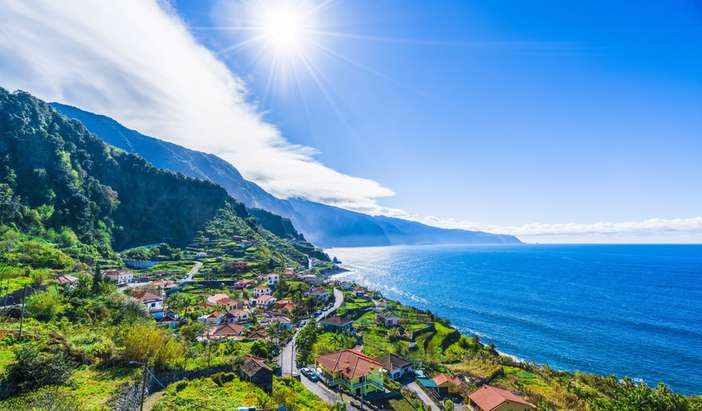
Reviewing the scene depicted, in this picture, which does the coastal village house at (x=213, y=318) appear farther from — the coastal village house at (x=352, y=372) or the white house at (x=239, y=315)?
the coastal village house at (x=352, y=372)

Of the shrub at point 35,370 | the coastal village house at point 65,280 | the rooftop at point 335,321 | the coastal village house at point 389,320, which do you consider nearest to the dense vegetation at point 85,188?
the coastal village house at point 65,280

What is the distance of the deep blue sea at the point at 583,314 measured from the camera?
190 ft

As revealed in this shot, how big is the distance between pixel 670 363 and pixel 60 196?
169m

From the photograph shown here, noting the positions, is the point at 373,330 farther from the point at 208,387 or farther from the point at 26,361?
the point at 26,361

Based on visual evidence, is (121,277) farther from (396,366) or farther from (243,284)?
(396,366)

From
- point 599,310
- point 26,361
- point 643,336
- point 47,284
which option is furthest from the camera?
point 599,310

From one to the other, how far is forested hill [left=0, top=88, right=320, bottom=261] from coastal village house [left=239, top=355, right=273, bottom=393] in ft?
327

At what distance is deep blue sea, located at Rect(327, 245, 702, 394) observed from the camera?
57969mm

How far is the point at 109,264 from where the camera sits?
303 ft

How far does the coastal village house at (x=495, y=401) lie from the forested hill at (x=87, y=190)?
4597 inches

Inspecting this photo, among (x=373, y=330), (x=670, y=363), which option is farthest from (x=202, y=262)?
(x=670, y=363)

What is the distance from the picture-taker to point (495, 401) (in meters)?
34.2

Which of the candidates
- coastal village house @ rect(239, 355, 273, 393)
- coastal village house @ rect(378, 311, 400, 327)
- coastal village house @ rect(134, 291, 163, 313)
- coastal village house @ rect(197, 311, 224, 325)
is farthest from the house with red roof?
coastal village house @ rect(378, 311, 400, 327)

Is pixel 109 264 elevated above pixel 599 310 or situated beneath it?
elevated above
